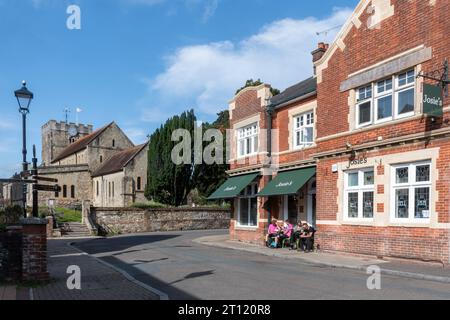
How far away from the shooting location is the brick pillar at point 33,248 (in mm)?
10477

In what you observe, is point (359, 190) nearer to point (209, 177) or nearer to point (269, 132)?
point (269, 132)

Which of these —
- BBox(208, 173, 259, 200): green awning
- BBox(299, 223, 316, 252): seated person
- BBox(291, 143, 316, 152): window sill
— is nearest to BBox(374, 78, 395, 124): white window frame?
BBox(291, 143, 316, 152): window sill

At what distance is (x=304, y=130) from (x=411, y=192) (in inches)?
286

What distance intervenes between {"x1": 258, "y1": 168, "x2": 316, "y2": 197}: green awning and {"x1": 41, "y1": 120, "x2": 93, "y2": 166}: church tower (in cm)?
6238

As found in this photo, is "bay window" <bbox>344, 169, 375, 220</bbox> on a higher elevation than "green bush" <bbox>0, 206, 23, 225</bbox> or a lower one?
higher

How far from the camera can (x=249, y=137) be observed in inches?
949

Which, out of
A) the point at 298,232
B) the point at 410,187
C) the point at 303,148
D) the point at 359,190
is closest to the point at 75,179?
the point at 303,148

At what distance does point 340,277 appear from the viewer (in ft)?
37.7

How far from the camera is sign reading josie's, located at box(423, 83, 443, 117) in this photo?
12680 millimetres

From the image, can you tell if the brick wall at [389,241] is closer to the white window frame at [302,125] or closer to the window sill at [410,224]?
the window sill at [410,224]

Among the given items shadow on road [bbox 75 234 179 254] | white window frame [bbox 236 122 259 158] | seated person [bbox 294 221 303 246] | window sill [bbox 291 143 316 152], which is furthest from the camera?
white window frame [bbox 236 122 259 158]

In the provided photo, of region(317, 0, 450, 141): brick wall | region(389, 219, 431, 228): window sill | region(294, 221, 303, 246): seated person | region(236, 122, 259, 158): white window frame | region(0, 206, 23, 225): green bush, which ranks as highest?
region(317, 0, 450, 141): brick wall

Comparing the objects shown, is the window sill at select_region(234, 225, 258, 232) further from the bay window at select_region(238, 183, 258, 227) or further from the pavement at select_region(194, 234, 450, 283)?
the pavement at select_region(194, 234, 450, 283)
